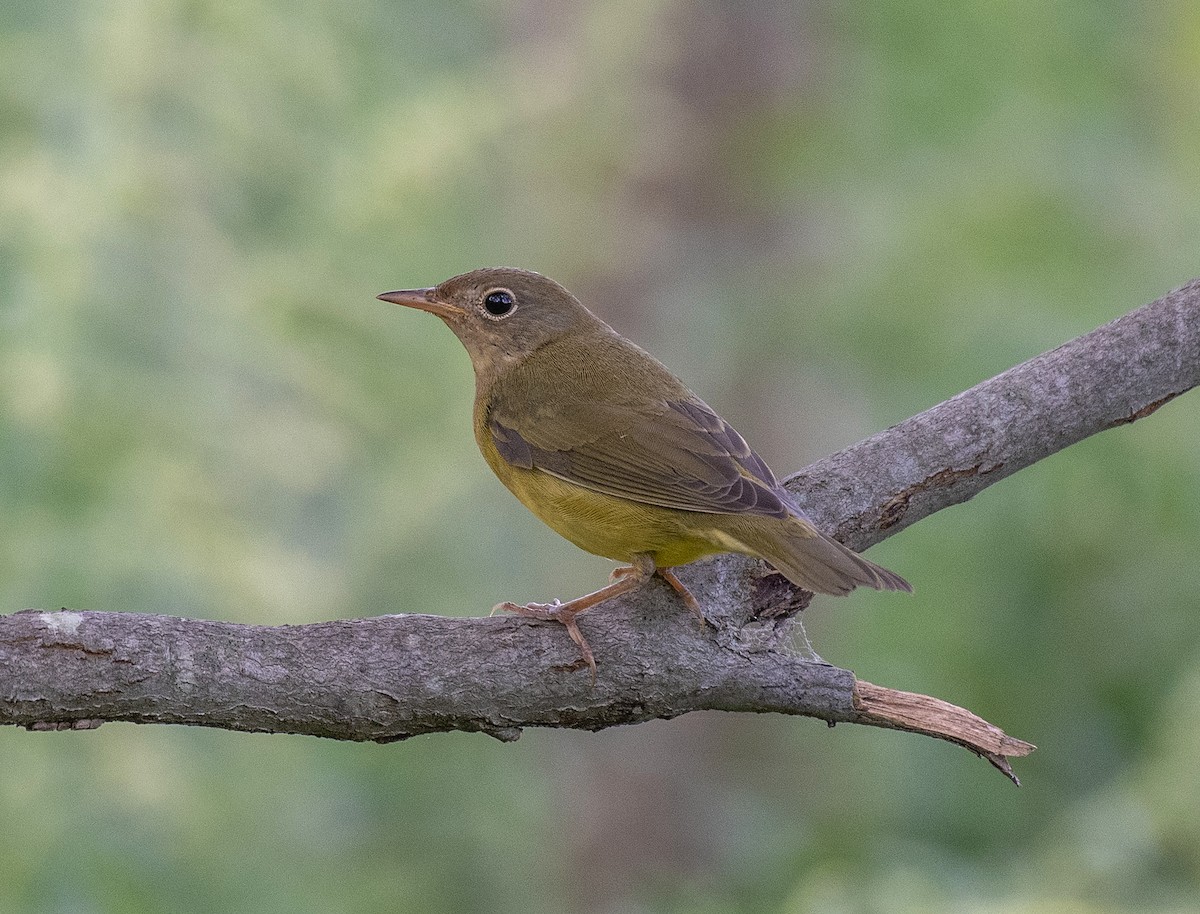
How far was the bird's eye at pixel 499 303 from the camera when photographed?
15.7 ft

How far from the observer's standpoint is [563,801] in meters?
7.50

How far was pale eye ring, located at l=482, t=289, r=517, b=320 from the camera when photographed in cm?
480

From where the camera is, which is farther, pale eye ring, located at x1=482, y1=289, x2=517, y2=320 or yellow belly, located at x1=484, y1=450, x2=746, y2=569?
pale eye ring, located at x1=482, y1=289, x2=517, y2=320

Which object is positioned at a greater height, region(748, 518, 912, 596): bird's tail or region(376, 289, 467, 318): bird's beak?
region(376, 289, 467, 318): bird's beak

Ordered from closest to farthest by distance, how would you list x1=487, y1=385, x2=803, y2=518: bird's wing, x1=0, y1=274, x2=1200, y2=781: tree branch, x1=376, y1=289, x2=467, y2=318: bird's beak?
x1=0, y1=274, x2=1200, y2=781: tree branch, x1=487, y1=385, x2=803, y2=518: bird's wing, x1=376, y1=289, x2=467, y2=318: bird's beak

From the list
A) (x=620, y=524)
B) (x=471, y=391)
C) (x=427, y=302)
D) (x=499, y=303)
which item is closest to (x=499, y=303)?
(x=499, y=303)

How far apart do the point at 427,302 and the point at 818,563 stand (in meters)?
1.94

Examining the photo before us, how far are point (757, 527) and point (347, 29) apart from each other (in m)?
5.34

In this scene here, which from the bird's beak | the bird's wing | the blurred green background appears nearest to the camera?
the bird's wing

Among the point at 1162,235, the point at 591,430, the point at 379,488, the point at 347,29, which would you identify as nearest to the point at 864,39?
the point at 1162,235

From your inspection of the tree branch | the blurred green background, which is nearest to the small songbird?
the tree branch

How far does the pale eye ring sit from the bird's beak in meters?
0.09

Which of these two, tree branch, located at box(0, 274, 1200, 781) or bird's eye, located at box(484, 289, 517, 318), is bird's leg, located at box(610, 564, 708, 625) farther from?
bird's eye, located at box(484, 289, 517, 318)

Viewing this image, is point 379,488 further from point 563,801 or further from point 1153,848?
point 1153,848
